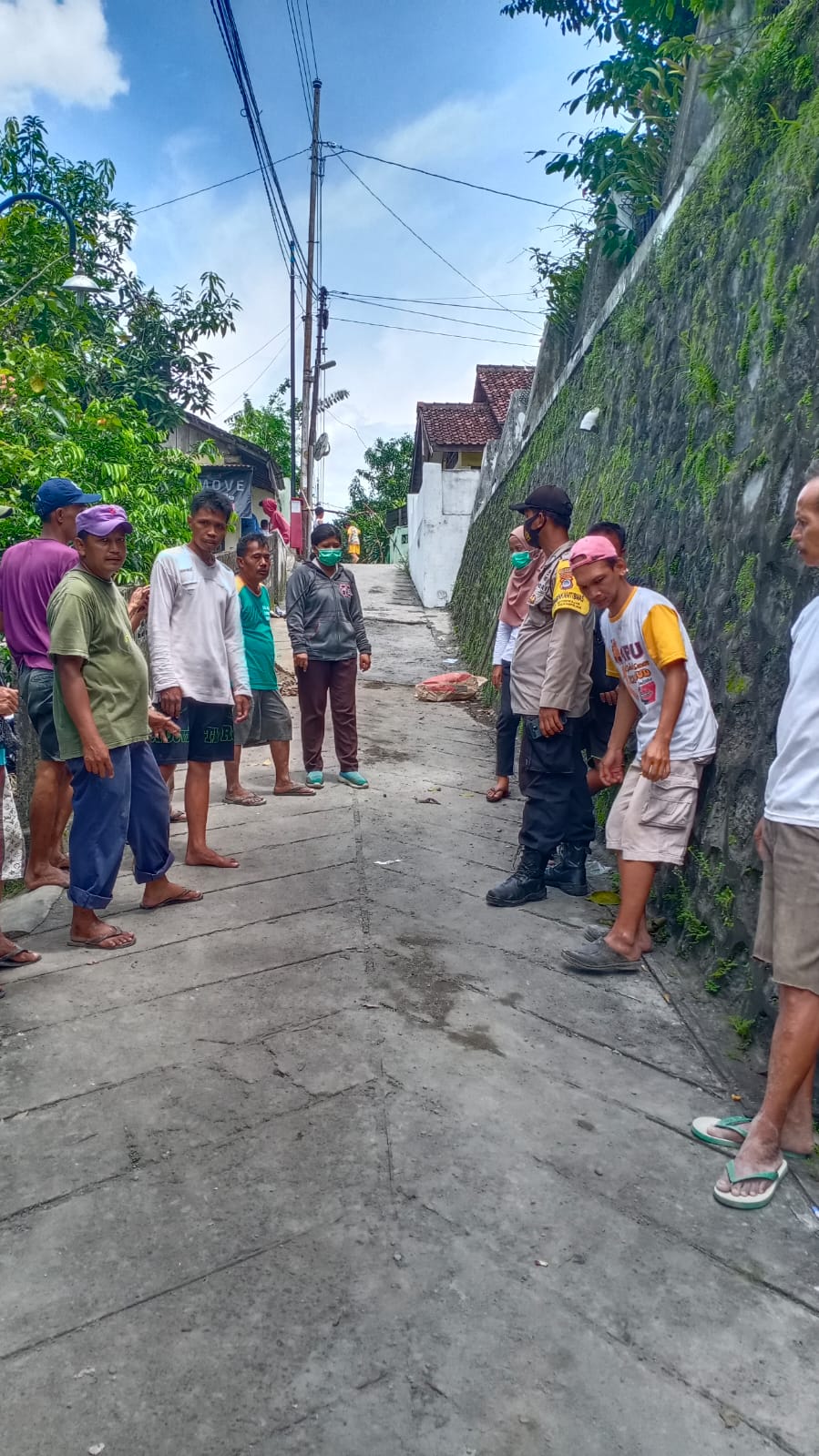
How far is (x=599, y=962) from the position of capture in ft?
11.4

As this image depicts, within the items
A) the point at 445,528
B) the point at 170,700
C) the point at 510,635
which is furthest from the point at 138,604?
the point at 445,528

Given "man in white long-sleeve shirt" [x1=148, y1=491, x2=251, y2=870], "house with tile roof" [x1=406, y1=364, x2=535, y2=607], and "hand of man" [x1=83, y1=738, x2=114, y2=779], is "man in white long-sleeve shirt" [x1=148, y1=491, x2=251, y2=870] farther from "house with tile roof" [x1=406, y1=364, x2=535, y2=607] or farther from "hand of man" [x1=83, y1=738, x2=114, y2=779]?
"house with tile roof" [x1=406, y1=364, x2=535, y2=607]

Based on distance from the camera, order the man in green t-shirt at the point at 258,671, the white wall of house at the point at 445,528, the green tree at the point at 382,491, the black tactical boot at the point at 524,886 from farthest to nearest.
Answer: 1. the green tree at the point at 382,491
2. the white wall of house at the point at 445,528
3. the man in green t-shirt at the point at 258,671
4. the black tactical boot at the point at 524,886

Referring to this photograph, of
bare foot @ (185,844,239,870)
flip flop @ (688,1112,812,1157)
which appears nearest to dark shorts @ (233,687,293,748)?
bare foot @ (185,844,239,870)

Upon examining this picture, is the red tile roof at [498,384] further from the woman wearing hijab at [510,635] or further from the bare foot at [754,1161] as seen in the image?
the bare foot at [754,1161]

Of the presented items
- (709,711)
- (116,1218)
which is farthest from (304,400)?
(116,1218)

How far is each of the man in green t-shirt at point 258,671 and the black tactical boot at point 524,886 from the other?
2.11 meters

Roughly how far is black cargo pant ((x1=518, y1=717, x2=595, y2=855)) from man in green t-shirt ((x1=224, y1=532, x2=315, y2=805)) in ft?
6.94

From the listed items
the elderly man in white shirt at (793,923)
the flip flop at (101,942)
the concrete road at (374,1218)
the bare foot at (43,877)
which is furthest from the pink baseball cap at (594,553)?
the bare foot at (43,877)

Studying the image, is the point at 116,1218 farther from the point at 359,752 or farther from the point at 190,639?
the point at 359,752

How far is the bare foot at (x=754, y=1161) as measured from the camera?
2258mm

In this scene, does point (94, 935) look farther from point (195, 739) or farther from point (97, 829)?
point (195, 739)

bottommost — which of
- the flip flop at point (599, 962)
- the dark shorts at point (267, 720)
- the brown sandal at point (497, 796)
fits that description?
the brown sandal at point (497, 796)

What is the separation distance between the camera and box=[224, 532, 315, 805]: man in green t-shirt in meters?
5.83
